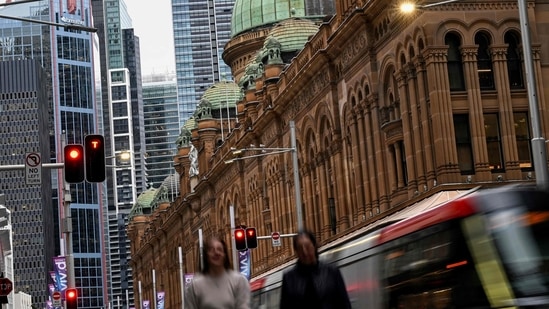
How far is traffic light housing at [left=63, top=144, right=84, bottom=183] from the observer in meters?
28.9

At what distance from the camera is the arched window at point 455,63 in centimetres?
4662

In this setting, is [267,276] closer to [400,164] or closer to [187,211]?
[400,164]

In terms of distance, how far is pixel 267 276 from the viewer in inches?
1367

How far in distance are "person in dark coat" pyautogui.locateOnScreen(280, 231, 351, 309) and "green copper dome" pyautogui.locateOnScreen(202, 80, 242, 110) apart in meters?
92.2

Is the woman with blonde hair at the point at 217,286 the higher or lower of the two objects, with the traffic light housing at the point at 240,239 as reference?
lower

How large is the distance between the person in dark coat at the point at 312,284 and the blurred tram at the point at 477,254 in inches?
128

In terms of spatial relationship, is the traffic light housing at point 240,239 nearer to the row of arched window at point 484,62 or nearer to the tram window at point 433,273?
the row of arched window at point 484,62

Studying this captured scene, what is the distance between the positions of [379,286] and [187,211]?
89.9m

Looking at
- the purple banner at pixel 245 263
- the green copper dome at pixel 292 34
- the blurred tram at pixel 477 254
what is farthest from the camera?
the green copper dome at pixel 292 34

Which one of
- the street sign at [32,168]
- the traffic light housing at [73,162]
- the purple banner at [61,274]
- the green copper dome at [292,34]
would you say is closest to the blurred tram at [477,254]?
the traffic light housing at [73,162]

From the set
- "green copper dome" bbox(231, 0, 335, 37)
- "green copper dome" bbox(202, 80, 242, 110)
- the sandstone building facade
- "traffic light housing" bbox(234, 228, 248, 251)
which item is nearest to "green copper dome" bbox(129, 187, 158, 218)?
"green copper dome" bbox(202, 80, 242, 110)

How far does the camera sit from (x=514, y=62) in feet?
154

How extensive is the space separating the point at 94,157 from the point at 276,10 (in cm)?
7522

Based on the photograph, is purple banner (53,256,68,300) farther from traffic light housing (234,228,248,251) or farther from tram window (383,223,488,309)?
tram window (383,223,488,309)
